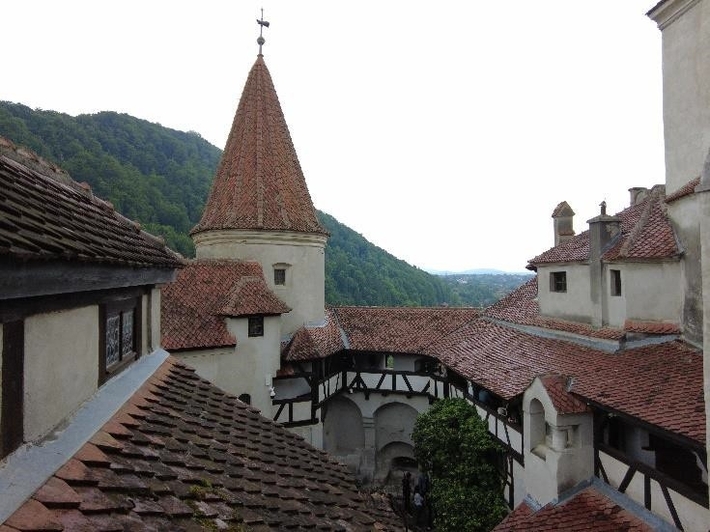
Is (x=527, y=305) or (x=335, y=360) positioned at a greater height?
(x=527, y=305)

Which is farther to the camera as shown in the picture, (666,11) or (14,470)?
(666,11)

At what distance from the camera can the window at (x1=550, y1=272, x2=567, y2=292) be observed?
14491 millimetres

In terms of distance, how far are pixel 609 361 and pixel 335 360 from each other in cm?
1168

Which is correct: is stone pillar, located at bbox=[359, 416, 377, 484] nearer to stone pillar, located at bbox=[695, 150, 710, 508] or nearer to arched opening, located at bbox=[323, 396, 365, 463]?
arched opening, located at bbox=[323, 396, 365, 463]

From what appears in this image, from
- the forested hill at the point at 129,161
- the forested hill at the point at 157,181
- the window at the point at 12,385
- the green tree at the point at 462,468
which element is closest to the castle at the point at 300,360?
the window at the point at 12,385

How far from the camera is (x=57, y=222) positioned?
295 cm

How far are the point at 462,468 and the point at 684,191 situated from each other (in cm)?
846

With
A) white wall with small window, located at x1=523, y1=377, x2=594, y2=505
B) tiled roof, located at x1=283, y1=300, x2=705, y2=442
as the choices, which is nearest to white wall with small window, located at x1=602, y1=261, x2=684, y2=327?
tiled roof, located at x1=283, y1=300, x2=705, y2=442

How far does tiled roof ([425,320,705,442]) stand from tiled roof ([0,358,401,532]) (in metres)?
5.12

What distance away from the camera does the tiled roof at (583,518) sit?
823cm

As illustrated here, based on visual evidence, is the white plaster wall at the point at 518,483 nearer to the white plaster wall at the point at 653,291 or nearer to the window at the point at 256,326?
the white plaster wall at the point at 653,291

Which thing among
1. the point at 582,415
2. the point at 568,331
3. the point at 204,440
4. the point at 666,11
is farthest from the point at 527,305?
the point at 204,440

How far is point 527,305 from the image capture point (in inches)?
704

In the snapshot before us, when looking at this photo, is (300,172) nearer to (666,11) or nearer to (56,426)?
(666,11)
